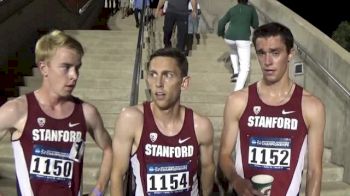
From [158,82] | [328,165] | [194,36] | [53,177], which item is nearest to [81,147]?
[53,177]

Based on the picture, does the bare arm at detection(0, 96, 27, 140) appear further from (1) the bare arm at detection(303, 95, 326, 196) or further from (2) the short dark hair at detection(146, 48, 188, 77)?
(1) the bare arm at detection(303, 95, 326, 196)

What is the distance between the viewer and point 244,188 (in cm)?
387

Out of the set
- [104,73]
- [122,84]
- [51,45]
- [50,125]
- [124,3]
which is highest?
[124,3]

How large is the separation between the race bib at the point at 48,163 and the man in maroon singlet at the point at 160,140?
319 millimetres

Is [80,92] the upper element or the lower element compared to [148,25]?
lower

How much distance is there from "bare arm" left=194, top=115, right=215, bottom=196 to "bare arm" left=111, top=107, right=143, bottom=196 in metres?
0.38

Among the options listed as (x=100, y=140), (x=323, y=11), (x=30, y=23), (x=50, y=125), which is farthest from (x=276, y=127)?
(x=323, y=11)

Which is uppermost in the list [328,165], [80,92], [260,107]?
[260,107]

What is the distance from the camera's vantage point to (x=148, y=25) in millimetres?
12969

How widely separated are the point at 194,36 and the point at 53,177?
9115 millimetres

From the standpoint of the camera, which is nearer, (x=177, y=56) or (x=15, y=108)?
(x=15, y=108)

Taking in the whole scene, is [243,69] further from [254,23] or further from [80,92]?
[80,92]

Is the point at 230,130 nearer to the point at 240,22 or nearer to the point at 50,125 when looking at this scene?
the point at 50,125

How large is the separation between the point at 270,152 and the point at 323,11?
1979 cm
